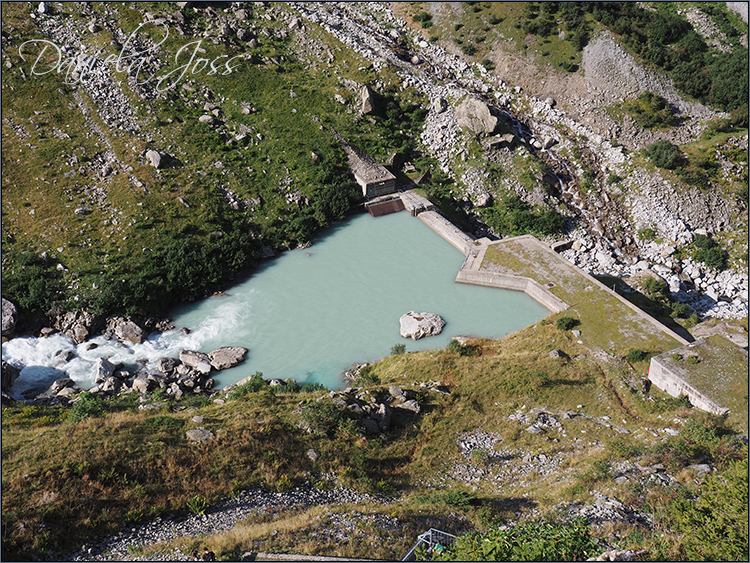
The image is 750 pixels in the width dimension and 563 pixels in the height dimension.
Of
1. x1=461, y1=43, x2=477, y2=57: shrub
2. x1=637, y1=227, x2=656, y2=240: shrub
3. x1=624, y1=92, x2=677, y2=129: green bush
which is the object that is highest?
x1=461, y1=43, x2=477, y2=57: shrub

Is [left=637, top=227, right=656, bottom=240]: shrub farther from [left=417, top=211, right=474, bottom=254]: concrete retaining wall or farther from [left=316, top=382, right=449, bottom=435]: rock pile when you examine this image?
[left=316, top=382, right=449, bottom=435]: rock pile

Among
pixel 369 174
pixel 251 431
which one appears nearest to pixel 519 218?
pixel 369 174

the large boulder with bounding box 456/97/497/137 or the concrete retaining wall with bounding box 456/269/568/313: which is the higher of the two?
the large boulder with bounding box 456/97/497/137

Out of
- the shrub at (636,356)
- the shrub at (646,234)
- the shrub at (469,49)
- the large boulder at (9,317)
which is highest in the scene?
the shrub at (469,49)

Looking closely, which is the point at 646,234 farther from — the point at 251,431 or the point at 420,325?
the point at 251,431

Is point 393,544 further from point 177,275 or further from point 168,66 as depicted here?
point 168,66

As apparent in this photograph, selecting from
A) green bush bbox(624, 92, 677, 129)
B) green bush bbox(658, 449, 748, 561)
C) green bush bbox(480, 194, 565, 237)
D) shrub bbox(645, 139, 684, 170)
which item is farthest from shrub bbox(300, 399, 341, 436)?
green bush bbox(624, 92, 677, 129)

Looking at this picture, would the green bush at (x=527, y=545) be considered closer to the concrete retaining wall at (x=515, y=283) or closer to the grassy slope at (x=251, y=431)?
the grassy slope at (x=251, y=431)

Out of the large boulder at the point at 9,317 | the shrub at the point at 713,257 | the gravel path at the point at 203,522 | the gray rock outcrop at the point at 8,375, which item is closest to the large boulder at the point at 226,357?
the gray rock outcrop at the point at 8,375

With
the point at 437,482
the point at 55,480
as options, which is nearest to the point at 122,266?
the point at 55,480
